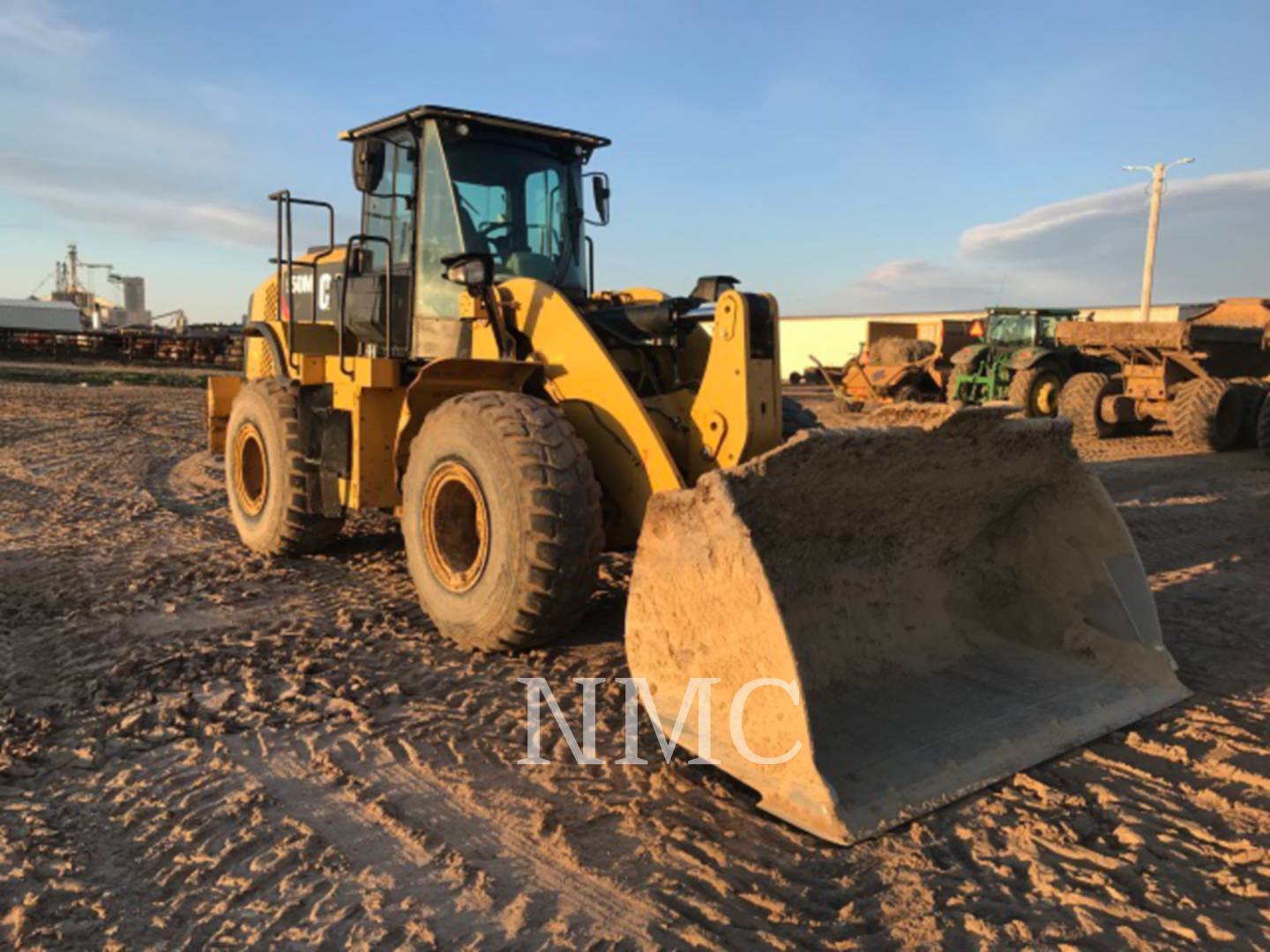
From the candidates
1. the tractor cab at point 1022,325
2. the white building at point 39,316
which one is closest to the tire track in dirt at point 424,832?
the tractor cab at point 1022,325

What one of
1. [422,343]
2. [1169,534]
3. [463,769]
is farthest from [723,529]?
[1169,534]

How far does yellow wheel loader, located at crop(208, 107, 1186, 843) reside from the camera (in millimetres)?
3195

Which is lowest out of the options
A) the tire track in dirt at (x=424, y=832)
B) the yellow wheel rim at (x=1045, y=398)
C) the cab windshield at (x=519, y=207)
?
the tire track in dirt at (x=424, y=832)

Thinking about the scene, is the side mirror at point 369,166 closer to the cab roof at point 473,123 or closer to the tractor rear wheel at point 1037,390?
the cab roof at point 473,123

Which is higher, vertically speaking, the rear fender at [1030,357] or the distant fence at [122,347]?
the rear fender at [1030,357]

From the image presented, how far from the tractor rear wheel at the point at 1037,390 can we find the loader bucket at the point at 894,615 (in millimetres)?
14251

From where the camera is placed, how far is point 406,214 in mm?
5691

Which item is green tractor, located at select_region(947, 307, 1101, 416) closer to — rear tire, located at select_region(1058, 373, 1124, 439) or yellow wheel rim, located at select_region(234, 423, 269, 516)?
rear tire, located at select_region(1058, 373, 1124, 439)

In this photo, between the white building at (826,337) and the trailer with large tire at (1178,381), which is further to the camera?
the white building at (826,337)

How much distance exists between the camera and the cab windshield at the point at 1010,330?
787 inches

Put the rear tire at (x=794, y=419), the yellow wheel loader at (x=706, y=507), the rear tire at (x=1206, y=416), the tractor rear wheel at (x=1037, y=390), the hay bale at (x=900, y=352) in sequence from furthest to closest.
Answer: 1. the hay bale at (x=900, y=352)
2. the tractor rear wheel at (x=1037, y=390)
3. the rear tire at (x=1206, y=416)
4. the rear tire at (x=794, y=419)
5. the yellow wheel loader at (x=706, y=507)

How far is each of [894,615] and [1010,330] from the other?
1808 centimetres

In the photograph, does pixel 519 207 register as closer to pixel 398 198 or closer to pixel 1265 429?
pixel 398 198

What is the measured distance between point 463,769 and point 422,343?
3.04 metres
